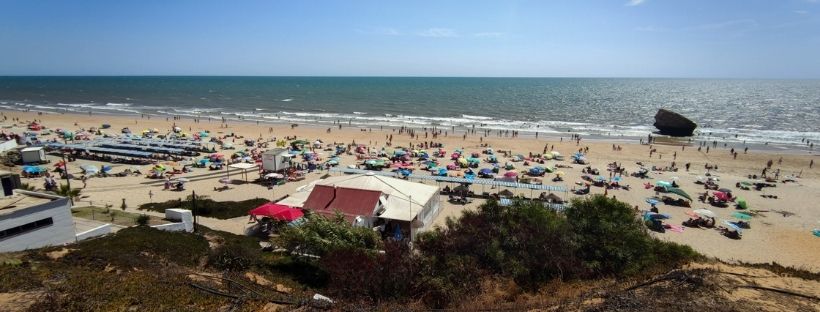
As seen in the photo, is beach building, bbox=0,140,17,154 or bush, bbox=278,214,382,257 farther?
beach building, bbox=0,140,17,154

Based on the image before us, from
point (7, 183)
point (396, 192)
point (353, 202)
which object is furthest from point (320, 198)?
point (7, 183)

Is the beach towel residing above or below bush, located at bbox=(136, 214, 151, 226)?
below

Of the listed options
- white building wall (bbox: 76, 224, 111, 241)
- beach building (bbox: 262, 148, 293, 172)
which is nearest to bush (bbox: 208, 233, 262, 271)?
white building wall (bbox: 76, 224, 111, 241)

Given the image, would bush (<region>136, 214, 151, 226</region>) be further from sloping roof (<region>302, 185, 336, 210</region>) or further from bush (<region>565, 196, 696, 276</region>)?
bush (<region>565, 196, 696, 276</region>)

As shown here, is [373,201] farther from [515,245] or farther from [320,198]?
[515,245]

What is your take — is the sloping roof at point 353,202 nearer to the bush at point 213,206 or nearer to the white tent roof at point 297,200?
the white tent roof at point 297,200
